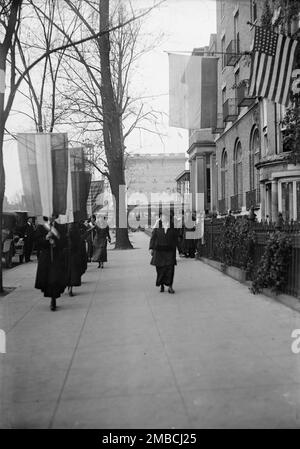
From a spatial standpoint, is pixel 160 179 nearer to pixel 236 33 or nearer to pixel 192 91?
pixel 236 33

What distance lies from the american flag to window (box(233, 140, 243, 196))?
1972 cm

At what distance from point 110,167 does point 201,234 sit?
8804 mm

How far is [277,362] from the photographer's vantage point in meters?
5.36

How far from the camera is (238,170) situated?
2986cm

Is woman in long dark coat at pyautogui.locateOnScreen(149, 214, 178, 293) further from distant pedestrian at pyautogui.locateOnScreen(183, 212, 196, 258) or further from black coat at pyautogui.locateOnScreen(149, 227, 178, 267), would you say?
distant pedestrian at pyautogui.locateOnScreen(183, 212, 196, 258)

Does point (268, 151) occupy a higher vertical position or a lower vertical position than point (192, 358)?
higher

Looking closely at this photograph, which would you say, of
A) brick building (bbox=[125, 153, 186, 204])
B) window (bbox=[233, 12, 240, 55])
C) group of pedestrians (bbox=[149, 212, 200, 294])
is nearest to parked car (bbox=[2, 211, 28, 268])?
group of pedestrians (bbox=[149, 212, 200, 294])

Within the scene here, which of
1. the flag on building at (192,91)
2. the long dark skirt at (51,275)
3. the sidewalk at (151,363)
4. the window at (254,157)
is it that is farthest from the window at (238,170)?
the long dark skirt at (51,275)

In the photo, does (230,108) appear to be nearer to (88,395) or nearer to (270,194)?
(270,194)

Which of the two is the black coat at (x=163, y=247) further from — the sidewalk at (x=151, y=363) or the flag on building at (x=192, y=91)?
the flag on building at (x=192, y=91)

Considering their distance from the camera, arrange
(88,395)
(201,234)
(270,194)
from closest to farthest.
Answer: (88,395) < (201,234) < (270,194)

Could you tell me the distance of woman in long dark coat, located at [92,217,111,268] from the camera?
17328 millimetres

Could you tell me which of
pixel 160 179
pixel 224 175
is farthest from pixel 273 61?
pixel 160 179

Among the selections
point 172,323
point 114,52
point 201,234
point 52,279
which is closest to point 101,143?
point 114,52
